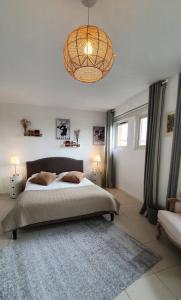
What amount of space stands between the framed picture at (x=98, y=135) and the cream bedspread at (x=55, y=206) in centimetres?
237

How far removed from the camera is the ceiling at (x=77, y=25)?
133 centimetres

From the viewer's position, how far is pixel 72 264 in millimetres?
1807

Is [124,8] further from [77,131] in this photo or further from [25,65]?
[77,131]

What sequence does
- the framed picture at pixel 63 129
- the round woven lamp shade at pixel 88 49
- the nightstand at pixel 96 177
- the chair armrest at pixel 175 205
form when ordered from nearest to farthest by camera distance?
1. the round woven lamp shade at pixel 88 49
2. the chair armrest at pixel 175 205
3. the framed picture at pixel 63 129
4. the nightstand at pixel 96 177

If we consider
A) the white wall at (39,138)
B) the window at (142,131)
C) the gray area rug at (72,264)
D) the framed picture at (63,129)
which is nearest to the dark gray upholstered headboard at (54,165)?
the white wall at (39,138)

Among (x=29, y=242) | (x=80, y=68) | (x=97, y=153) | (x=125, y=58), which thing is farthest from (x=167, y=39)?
(x=97, y=153)

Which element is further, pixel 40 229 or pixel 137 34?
pixel 40 229

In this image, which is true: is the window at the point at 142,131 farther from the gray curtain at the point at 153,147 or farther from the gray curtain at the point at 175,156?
the gray curtain at the point at 175,156

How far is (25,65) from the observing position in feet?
7.43

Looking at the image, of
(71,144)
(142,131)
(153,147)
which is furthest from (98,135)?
(153,147)

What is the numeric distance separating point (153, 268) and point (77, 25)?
109 inches

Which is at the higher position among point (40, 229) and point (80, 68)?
point (80, 68)

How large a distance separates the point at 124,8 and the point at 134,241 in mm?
2760

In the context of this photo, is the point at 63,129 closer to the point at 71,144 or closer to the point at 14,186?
the point at 71,144
